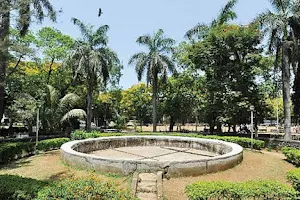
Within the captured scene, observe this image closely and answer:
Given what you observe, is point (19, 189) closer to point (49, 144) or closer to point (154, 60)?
point (49, 144)

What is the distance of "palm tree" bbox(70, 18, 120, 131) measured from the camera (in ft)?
76.4

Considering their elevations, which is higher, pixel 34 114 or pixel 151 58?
pixel 151 58

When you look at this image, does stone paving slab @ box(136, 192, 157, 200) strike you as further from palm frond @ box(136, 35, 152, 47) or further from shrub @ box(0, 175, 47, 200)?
palm frond @ box(136, 35, 152, 47)

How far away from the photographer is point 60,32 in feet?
86.9

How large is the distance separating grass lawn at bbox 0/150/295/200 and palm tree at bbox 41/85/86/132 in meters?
9.44

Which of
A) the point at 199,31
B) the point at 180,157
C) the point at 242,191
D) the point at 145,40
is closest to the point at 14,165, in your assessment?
the point at 180,157

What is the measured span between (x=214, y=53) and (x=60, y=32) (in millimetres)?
15639

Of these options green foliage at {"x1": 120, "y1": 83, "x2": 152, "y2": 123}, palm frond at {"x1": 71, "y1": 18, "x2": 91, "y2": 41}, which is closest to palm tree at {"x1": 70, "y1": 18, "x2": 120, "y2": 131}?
palm frond at {"x1": 71, "y1": 18, "x2": 91, "y2": 41}

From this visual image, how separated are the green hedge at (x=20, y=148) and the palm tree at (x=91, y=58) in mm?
7999

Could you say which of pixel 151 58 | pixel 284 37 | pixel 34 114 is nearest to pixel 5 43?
pixel 34 114

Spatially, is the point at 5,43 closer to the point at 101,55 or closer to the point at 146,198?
the point at 146,198

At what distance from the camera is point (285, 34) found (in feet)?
61.9

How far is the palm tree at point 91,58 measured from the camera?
76.4ft

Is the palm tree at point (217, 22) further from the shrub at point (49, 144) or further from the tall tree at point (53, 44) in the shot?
the shrub at point (49, 144)
